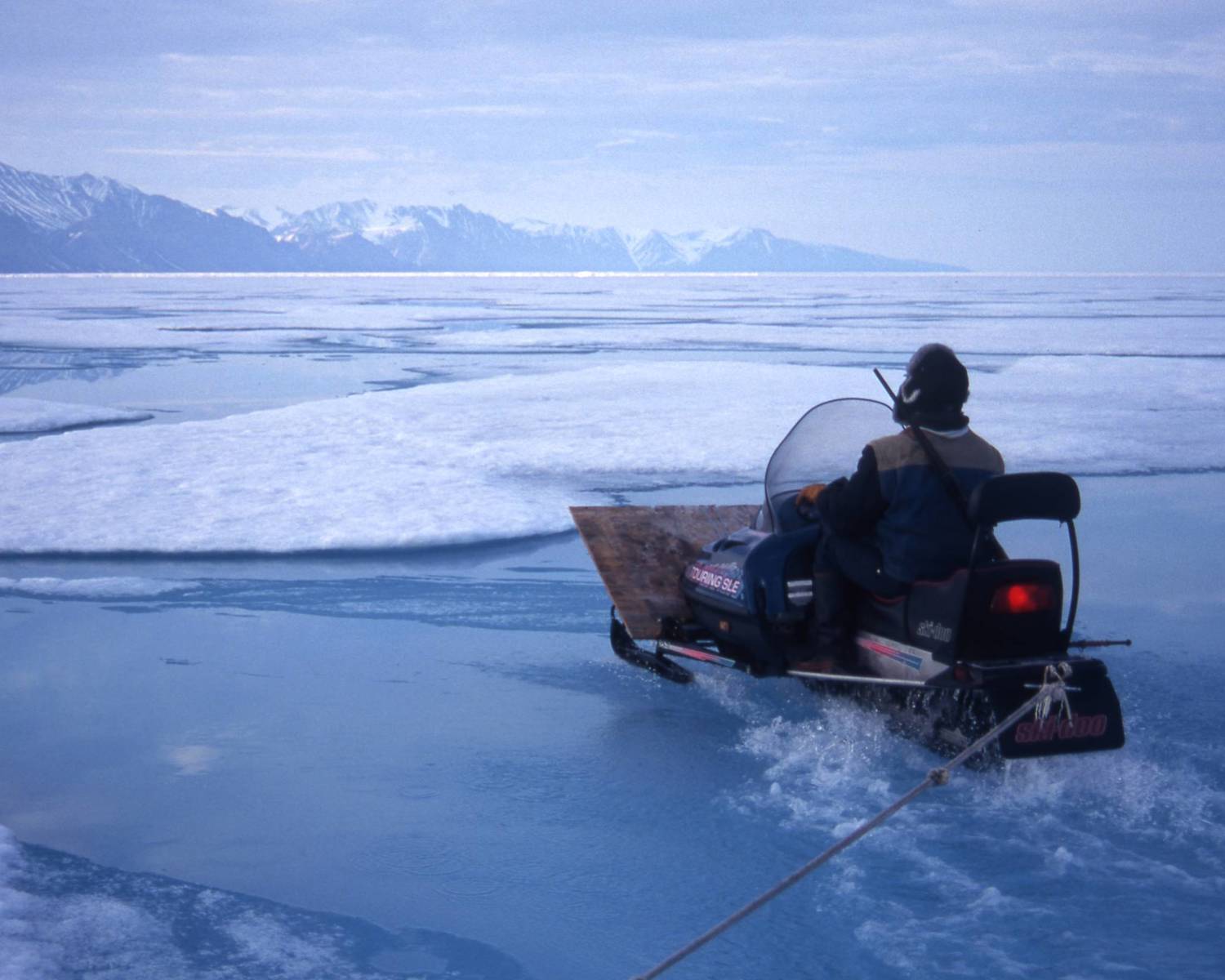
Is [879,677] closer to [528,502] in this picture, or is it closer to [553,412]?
[528,502]

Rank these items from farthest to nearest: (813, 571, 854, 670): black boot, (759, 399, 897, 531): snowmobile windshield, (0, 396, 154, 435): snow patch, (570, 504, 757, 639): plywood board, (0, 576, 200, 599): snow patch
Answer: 1. (0, 396, 154, 435): snow patch
2. (0, 576, 200, 599): snow patch
3. (570, 504, 757, 639): plywood board
4. (759, 399, 897, 531): snowmobile windshield
5. (813, 571, 854, 670): black boot

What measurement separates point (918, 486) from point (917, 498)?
0.04m

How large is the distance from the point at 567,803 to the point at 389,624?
1997 millimetres

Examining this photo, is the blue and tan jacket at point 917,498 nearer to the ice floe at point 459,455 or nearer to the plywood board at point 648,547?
the ice floe at point 459,455

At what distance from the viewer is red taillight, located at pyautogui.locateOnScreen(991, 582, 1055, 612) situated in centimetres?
351

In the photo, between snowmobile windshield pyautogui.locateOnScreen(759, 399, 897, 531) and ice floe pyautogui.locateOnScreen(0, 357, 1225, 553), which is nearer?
snowmobile windshield pyautogui.locateOnScreen(759, 399, 897, 531)

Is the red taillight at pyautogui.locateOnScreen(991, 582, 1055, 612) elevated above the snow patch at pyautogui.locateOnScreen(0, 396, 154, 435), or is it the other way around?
the red taillight at pyautogui.locateOnScreen(991, 582, 1055, 612)

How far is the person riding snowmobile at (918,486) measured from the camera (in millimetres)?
3652

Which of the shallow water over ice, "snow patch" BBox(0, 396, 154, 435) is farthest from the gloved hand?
"snow patch" BBox(0, 396, 154, 435)

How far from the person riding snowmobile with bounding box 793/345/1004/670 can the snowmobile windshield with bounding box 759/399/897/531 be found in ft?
1.83

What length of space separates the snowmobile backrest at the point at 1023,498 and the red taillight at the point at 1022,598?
245 mm

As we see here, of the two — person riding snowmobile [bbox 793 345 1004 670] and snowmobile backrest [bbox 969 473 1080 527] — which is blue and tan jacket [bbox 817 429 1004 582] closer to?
person riding snowmobile [bbox 793 345 1004 670]

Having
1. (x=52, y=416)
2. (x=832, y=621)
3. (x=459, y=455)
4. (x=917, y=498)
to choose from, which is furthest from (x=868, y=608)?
(x=52, y=416)

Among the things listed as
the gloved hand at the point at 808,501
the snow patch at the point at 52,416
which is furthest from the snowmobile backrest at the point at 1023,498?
the snow patch at the point at 52,416
